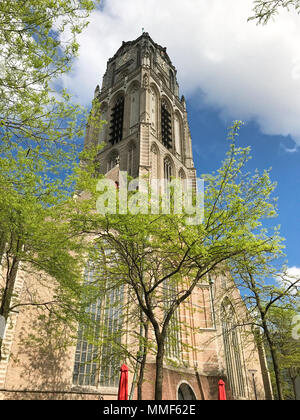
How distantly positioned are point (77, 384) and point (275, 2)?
52.8ft

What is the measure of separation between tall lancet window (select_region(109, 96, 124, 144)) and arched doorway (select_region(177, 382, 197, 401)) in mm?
25597

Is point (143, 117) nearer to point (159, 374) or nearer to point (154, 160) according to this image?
point (154, 160)

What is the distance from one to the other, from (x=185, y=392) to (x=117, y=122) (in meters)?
29.6

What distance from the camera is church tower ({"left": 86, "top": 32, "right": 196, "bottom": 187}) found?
30188 mm

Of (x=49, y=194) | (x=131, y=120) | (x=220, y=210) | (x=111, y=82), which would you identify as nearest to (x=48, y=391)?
(x=49, y=194)

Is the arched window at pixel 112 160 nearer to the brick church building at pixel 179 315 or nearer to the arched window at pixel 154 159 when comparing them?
the brick church building at pixel 179 315

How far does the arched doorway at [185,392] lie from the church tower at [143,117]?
17.0 metres

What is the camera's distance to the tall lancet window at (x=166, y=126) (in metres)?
34.5

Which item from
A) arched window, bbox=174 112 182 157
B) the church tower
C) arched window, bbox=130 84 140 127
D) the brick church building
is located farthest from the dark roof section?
arched window, bbox=174 112 182 157

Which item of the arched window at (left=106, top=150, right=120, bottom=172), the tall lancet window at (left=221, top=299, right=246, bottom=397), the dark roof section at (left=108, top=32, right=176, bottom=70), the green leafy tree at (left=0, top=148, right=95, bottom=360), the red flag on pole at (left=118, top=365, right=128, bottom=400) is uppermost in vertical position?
the dark roof section at (left=108, top=32, right=176, bottom=70)

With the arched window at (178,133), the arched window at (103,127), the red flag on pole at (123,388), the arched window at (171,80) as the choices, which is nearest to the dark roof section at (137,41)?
the arched window at (171,80)

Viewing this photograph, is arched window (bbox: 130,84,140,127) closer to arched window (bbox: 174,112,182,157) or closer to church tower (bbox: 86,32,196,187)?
church tower (bbox: 86,32,196,187)

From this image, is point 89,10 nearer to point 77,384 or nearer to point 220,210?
point 220,210
